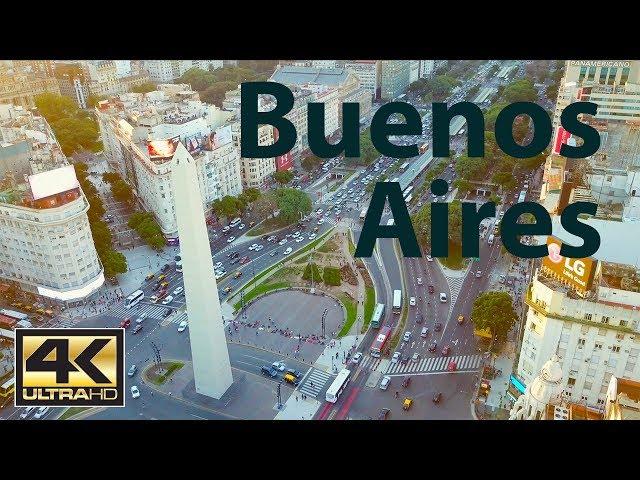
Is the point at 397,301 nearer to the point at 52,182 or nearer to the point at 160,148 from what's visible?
the point at 52,182

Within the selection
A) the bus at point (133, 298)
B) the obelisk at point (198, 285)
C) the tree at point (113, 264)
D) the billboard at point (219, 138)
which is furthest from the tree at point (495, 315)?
the billboard at point (219, 138)

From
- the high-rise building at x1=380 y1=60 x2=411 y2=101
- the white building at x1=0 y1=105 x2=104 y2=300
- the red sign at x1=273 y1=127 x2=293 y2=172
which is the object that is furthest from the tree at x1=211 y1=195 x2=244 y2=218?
the high-rise building at x1=380 y1=60 x2=411 y2=101

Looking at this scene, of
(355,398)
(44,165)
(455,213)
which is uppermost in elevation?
(44,165)

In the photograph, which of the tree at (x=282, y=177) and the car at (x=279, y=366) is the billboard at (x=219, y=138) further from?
the car at (x=279, y=366)

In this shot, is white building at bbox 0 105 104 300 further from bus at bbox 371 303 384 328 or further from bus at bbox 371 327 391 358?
bus at bbox 371 327 391 358

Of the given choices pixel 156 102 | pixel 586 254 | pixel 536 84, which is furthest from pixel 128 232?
pixel 536 84

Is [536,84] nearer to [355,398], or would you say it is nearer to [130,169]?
[130,169]

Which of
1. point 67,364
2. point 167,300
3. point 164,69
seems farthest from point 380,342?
point 164,69
